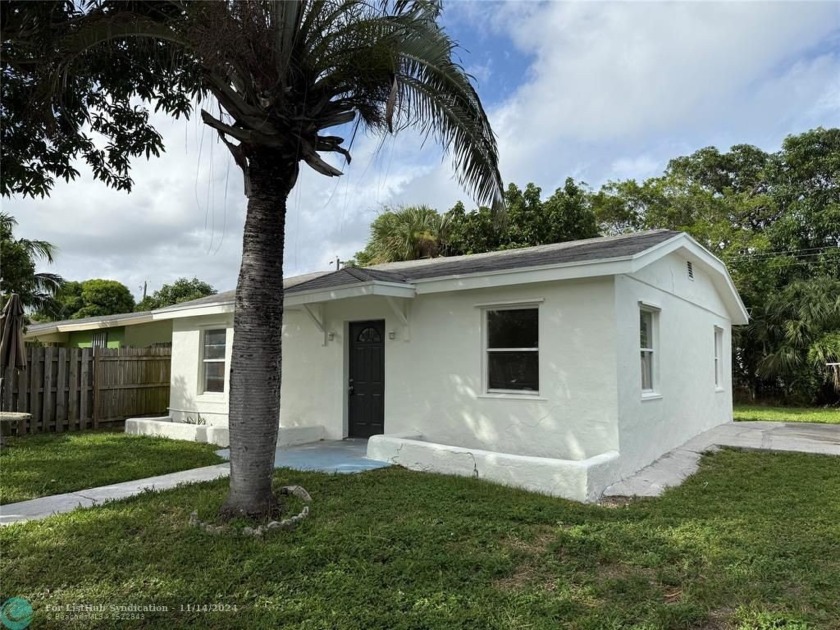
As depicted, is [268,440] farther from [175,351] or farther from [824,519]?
[175,351]

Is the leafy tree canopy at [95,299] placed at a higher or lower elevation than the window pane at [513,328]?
higher

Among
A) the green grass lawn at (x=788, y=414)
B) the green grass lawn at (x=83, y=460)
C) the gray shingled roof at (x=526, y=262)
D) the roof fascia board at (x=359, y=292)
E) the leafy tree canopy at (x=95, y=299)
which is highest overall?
the leafy tree canopy at (x=95, y=299)

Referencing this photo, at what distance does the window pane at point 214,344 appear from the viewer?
12.3m

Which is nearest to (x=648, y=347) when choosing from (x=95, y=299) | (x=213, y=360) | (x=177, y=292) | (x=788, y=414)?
(x=213, y=360)

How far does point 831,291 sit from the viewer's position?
19.2m

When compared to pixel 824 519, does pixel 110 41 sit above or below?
above

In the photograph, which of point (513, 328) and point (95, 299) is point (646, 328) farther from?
point (95, 299)

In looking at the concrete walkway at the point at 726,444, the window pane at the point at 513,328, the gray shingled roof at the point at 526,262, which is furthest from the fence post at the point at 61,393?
the concrete walkway at the point at 726,444

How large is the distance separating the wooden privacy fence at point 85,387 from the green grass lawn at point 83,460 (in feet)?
3.13

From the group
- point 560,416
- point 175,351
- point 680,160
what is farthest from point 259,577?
point 680,160

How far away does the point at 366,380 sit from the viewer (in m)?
10.3

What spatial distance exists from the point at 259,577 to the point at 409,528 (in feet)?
4.73

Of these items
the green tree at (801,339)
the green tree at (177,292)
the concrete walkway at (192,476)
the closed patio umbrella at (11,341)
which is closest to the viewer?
the concrete walkway at (192,476)

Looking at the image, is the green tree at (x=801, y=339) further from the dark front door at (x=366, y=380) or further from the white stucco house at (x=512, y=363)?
the dark front door at (x=366, y=380)
